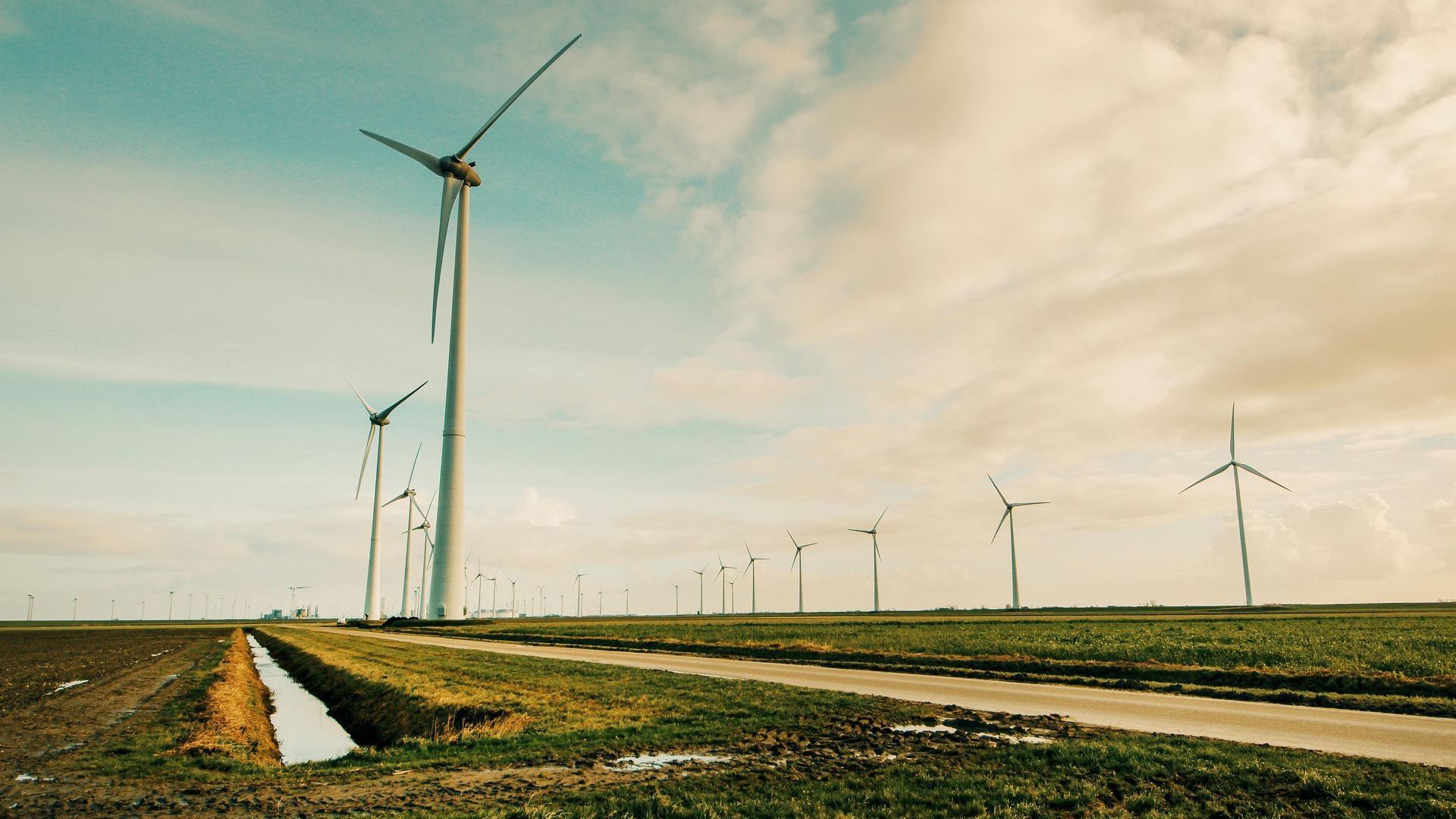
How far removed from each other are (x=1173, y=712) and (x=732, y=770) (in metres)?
13.9

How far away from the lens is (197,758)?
1833 centimetres

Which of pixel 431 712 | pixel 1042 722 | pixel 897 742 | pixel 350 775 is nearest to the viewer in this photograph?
pixel 350 775

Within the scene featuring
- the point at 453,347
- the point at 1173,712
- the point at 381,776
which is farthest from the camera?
the point at 453,347

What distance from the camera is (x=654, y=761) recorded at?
16.9m

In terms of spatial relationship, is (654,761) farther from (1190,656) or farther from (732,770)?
(1190,656)

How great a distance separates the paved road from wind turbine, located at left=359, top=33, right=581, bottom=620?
2068 inches

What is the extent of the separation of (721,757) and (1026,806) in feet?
21.7

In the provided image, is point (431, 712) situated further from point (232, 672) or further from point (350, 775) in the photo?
point (232, 672)

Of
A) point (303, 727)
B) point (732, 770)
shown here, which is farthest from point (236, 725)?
point (732, 770)

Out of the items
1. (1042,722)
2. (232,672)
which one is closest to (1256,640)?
(1042,722)

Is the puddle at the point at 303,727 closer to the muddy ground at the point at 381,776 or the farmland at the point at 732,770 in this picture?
the farmland at the point at 732,770

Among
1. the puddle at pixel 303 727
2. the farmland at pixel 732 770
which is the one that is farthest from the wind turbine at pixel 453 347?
the farmland at pixel 732 770

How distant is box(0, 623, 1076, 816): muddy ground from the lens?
1378 centimetres

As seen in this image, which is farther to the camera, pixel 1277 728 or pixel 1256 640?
pixel 1256 640
